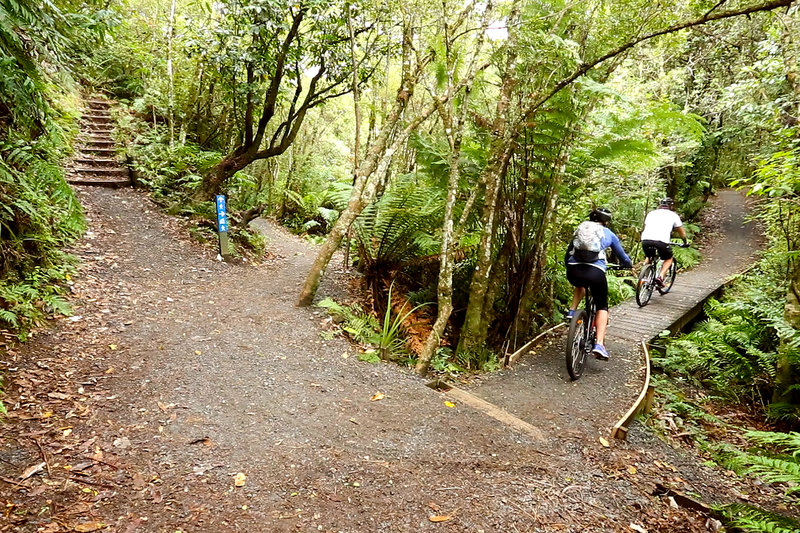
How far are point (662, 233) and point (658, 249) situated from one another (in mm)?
319

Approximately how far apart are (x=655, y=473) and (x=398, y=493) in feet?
7.85

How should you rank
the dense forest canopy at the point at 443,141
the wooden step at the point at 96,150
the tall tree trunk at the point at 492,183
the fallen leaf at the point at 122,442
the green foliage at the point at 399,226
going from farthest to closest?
the wooden step at the point at 96,150 < the green foliage at the point at 399,226 < the tall tree trunk at the point at 492,183 < the dense forest canopy at the point at 443,141 < the fallen leaf at the point at 122,442

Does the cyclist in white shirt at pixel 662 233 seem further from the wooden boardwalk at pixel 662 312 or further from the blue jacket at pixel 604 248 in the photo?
the blue jacket at pixel 604 248

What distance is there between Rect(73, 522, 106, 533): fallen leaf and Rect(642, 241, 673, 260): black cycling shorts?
909 cm

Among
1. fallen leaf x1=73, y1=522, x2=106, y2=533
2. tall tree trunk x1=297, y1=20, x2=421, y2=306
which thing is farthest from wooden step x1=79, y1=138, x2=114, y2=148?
fallen leaf x1=73, y1=522, x2=106, y2=533

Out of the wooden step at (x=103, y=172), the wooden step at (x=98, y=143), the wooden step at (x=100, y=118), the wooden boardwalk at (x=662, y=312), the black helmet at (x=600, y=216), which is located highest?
the wooden step at (x=100, y=118)

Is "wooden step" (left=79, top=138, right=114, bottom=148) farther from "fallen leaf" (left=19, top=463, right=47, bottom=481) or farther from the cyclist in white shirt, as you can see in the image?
the cyclist in white shirt

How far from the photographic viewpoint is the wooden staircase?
903cm

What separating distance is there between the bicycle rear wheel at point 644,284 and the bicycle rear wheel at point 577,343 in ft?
12.0

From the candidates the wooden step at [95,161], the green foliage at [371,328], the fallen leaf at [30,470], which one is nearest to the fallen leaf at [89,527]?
the fallen leaf at [30,470]

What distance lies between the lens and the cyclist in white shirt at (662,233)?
8.31 m

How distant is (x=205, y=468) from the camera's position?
9.02 feet

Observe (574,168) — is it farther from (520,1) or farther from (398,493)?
(398,493)

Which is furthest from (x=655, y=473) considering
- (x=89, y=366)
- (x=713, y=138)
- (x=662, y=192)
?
(x=713, y=138)
